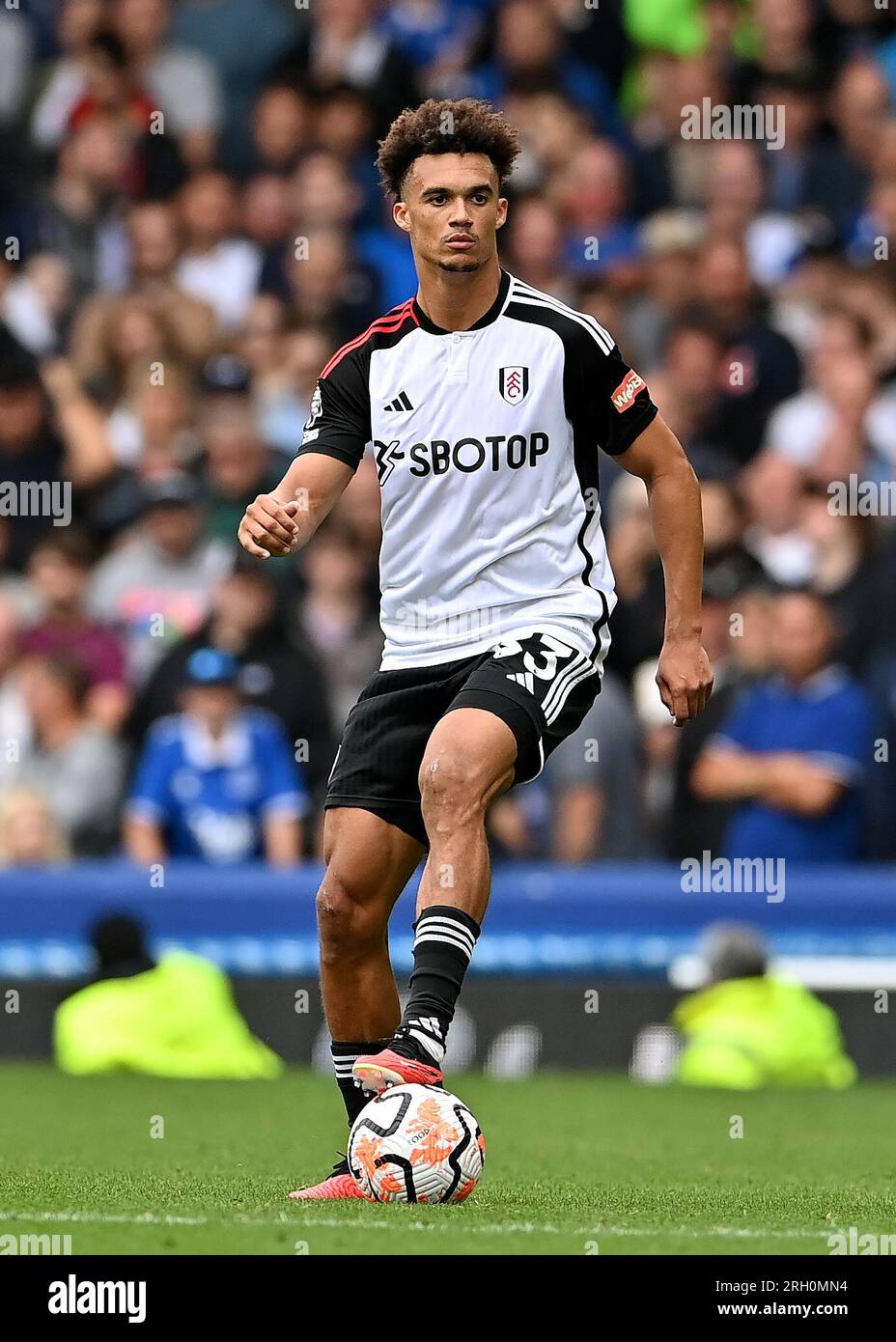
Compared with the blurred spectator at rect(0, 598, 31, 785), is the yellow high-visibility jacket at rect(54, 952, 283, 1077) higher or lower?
lower

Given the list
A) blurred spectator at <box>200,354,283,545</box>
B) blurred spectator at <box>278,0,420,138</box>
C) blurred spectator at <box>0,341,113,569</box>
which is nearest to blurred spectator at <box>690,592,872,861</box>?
blurred spectator at <box>200,354,283,545</box>

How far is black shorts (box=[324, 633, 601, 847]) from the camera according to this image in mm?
6164

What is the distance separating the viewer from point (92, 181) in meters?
15.7

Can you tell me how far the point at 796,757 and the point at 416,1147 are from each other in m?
5.85

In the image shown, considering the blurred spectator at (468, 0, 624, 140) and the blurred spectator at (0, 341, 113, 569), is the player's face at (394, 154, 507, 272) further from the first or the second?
the blurred spectator at (468, 0, 624, 140)

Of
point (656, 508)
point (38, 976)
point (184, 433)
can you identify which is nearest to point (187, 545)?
point (184, 433)

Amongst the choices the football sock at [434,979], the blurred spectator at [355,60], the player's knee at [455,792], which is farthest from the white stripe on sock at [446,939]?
the blurred spectator at [355,60]

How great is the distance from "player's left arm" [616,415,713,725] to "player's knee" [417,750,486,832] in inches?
25.5

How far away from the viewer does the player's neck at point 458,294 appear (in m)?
6.41

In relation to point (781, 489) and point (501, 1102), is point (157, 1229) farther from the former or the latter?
point (781, 489)

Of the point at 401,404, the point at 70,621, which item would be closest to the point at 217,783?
the point at 70,621

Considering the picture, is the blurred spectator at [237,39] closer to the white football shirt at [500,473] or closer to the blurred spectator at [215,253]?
the blurred spectator at [215,253]

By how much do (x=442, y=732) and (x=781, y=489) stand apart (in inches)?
273

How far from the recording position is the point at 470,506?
638 cm
